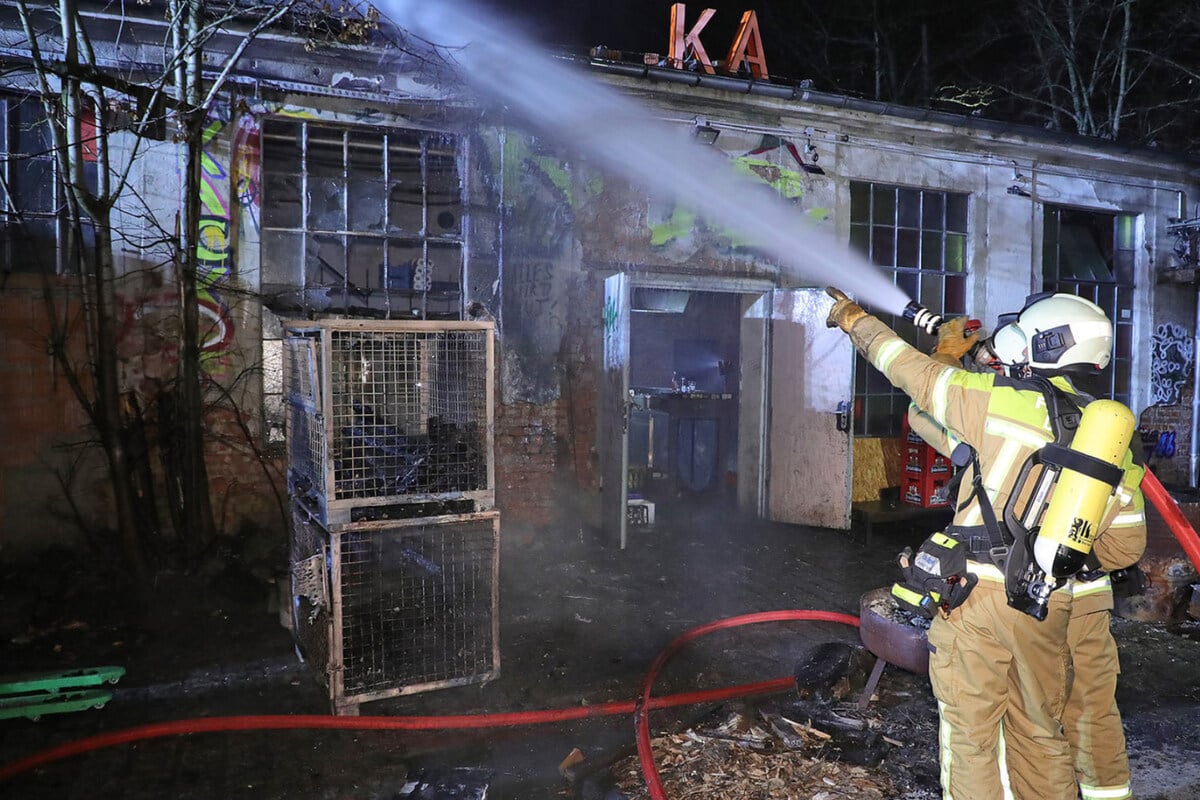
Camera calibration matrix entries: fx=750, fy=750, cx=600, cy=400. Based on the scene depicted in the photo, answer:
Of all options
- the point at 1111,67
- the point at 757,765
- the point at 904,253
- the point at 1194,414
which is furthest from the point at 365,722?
the point at 1111,67

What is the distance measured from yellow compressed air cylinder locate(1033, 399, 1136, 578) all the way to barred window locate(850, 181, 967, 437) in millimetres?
6309

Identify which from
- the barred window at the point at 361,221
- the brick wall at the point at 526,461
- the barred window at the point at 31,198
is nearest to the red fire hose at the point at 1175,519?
the brick wall at the point at 526,461

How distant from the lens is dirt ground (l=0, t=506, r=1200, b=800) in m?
3.39

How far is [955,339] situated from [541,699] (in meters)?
2.88

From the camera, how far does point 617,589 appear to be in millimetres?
6207

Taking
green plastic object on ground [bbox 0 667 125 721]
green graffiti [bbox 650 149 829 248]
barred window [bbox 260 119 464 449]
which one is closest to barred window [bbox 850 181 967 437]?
green graffiti [bbox 650 149 829 248]

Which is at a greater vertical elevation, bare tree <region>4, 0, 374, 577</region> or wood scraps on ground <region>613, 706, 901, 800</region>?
bare tree <region>4, 0, 374, 577</region>

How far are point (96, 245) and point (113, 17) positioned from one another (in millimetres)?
1854

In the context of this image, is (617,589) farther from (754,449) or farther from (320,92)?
(320,92)

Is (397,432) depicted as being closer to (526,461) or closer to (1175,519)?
(526,461)

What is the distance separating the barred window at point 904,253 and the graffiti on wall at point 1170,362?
3.38 metres

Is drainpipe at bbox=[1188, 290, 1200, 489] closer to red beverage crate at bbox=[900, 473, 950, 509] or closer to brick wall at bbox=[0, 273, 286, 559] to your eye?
red beverage crate at bbox=[900, 473, 950, 509]

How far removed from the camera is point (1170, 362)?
10359 mm

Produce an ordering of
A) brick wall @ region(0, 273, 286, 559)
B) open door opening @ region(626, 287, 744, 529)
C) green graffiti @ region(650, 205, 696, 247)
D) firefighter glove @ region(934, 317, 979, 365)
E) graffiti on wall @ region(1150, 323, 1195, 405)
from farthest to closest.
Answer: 1. graffiti on wall @ region(1150, 323, 1195, 405)
2. open door opening @ region(626, 287, 744, 529)
3. green graffiti @ region(650, 205, 696, 247)
4. brick wall @ region(0, 273, 286, 559)
5. firefighter glove @ region(934, 317, 979, 365)
